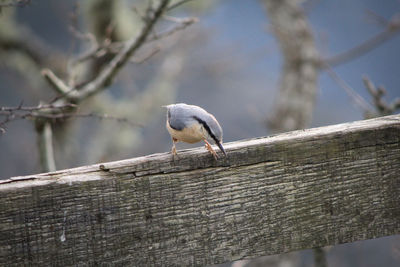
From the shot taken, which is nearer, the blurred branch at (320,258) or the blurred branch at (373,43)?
the blurred branch at (320,258)

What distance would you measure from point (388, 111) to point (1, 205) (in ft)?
7.61

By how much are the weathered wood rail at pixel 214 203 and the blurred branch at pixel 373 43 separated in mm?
1885

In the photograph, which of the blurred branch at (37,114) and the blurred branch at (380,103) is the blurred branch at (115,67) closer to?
the blurred branch at (37,114)

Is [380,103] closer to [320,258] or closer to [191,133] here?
[320,258]

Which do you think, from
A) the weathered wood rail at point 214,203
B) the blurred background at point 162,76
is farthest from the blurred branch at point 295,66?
the weathered wood rail at point 214,203

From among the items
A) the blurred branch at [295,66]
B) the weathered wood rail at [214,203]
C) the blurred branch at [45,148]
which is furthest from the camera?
the blurred branch at [295,66]

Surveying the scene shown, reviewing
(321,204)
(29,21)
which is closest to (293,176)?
(321,204)

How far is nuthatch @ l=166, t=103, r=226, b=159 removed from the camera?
1447 millimetres

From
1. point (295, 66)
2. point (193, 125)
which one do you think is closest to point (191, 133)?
point (193, 125)

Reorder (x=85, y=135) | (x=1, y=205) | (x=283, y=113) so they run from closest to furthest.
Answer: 1. (x=1, y=205)
2. (x=283, y=113)
3. (x=85, y=135)

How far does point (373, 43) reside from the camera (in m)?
3.22

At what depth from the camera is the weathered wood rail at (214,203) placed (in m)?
1.08

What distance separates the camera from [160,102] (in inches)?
256

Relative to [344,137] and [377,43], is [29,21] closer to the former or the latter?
[377,43]
